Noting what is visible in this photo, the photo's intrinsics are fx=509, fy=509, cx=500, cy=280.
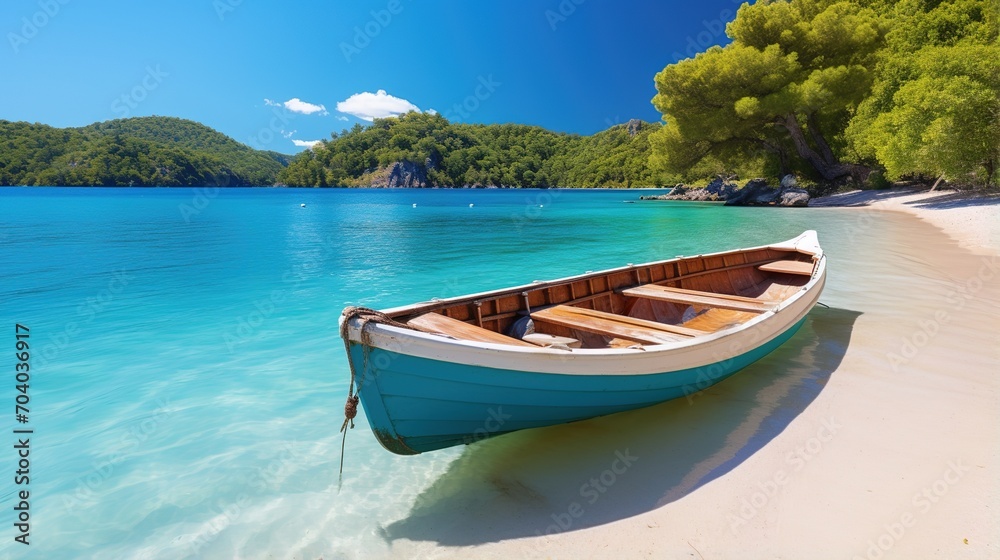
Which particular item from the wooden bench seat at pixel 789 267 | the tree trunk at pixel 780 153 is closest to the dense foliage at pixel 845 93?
the tree trunk at pixel 780 153

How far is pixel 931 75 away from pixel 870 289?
74.6 ft

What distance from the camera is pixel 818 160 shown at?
131 ft

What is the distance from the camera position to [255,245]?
22.2 metres

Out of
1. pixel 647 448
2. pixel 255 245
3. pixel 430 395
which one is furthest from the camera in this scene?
pixel 255 245

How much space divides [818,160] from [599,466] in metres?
44.5

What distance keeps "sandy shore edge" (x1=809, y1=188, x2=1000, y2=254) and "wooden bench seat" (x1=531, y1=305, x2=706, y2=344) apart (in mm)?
15182

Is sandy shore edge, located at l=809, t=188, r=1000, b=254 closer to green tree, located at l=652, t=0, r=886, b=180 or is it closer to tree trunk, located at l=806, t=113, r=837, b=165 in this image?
tree trunk, located at l=806, t=113, r=837, b=165

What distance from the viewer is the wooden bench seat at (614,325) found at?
16.2 ft

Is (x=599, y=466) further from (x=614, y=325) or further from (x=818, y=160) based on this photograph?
(x=818, y=160)

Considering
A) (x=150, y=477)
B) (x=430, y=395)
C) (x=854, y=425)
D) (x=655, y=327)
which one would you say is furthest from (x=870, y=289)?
(x=150, y=477)

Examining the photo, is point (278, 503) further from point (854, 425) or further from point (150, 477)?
point (854, 425)

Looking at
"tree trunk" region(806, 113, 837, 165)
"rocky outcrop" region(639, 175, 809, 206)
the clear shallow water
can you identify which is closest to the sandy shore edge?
"rocky outcrop" region(639, 175, 809, 206)

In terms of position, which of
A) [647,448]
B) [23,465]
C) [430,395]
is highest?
[430,395]

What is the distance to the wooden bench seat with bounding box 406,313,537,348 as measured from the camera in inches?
164
